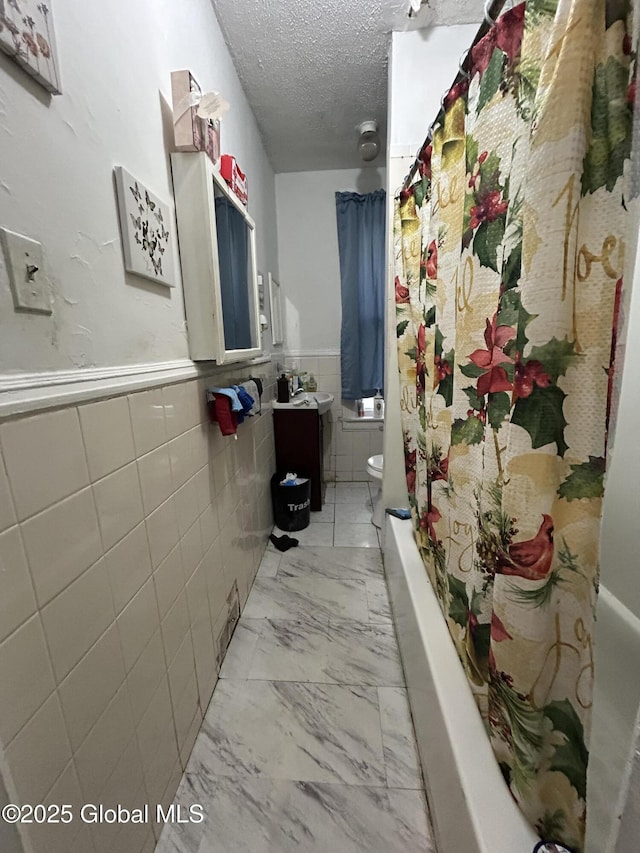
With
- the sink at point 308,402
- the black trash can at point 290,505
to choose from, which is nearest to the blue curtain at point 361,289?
the sink at point 308,402

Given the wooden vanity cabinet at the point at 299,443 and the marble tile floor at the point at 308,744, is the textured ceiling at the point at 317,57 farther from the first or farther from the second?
the marble tile floor at the point at 308,744

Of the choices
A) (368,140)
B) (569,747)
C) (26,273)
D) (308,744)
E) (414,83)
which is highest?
(368,140)

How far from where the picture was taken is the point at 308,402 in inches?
94.6

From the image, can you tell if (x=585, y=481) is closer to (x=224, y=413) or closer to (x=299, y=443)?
(x=224, y=413)

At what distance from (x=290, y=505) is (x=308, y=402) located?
71 centimetres

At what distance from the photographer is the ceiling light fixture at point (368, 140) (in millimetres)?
2057

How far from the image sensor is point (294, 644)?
4.63 feet

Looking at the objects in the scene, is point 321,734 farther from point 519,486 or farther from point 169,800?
point 519,486

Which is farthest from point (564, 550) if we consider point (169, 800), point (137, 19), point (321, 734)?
point (137, 19)

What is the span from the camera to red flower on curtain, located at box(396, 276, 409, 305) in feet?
4.66

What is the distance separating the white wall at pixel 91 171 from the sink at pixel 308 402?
128 cm

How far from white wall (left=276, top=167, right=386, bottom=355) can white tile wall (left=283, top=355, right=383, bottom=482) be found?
100 mm

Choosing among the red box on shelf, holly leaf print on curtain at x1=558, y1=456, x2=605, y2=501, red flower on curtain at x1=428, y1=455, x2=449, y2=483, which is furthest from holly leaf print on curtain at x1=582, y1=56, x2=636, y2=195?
the red box on shelf

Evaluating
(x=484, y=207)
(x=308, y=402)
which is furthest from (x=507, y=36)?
(x=308, y=402)
